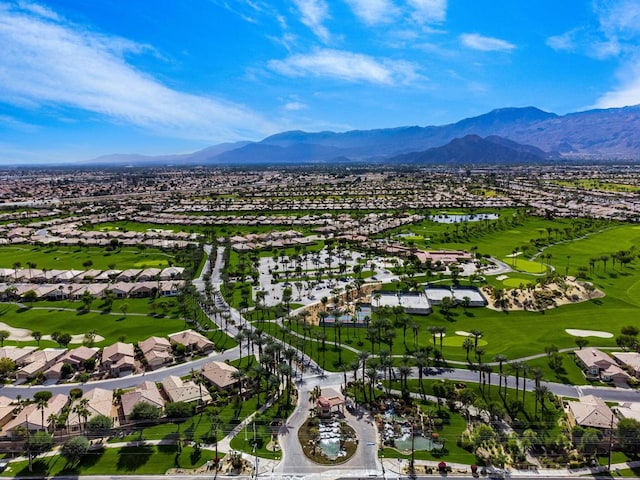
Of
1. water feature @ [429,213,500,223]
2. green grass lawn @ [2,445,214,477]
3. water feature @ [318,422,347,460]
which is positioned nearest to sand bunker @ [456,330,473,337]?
water feature @ [318,422,347,460]

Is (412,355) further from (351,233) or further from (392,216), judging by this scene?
(392,216)

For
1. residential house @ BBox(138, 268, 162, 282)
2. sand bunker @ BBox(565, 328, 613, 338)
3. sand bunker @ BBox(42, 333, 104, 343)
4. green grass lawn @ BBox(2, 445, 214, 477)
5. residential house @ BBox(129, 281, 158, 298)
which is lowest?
green grass lawn @ BBox(2, 445, 214, 477)

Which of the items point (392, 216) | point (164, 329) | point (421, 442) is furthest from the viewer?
point (392, 216)

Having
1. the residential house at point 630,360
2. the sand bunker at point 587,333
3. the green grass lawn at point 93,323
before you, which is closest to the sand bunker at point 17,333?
the green grass lawn at point 93,323

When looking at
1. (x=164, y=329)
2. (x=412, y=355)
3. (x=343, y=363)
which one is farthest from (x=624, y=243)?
(x=164, y=329)

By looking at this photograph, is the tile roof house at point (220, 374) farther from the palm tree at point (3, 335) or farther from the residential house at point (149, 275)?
the residential house at point (149, 275)

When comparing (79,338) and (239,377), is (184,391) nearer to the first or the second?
(239,377)

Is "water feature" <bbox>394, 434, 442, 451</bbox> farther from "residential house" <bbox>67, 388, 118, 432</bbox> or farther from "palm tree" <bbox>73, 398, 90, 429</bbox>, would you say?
"palm tree" <bbox>73, 398, 90, 429</bbox>
